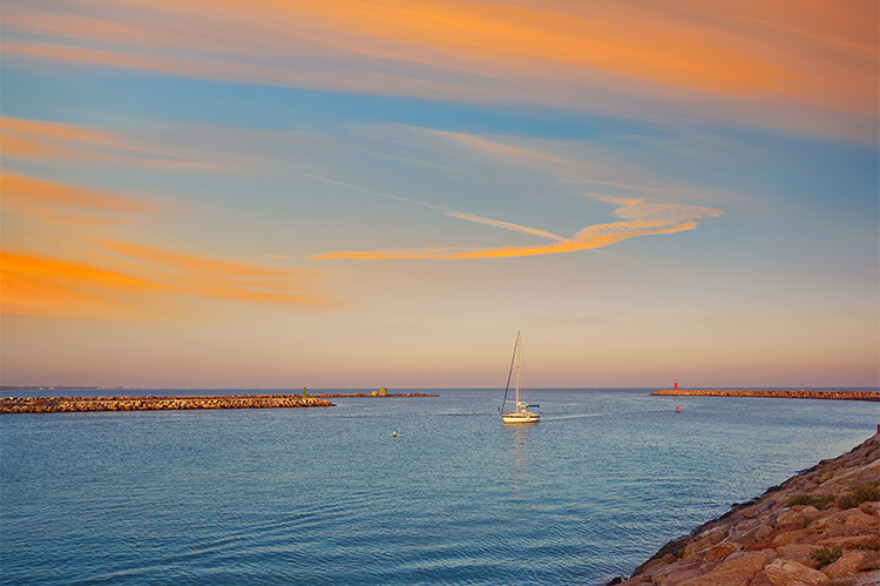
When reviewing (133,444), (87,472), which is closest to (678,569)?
(87,472)

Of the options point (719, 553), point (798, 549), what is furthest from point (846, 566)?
point (719, 553)

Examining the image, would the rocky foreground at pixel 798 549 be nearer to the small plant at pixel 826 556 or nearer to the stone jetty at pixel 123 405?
the small plant at pixel 826 556

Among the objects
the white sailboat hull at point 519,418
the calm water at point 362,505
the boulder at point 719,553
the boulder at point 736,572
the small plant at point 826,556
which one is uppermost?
the small plant at point 826,556

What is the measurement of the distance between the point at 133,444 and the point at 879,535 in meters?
64.5

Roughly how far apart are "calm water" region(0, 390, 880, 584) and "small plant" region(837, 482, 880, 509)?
25.7 ft

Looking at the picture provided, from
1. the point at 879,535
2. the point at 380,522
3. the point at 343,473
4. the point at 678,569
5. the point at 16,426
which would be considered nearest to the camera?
the point at 879,535

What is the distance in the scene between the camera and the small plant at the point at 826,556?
1241 cm

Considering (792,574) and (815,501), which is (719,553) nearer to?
(792,574)

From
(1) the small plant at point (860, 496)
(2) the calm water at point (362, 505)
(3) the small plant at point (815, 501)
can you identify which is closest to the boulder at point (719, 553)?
(1) the small plant at point (860, 496)

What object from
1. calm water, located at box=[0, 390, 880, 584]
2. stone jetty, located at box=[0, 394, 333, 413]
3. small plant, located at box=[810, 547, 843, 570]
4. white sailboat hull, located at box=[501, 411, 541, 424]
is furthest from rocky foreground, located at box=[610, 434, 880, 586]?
stone jetty, located at box=[0, 394, 333, 413]

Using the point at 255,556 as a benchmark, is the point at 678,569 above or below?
above

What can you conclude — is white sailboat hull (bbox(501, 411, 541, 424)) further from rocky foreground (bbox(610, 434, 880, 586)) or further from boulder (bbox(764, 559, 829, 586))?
boulder (bbox(764, 559, 829, 586))

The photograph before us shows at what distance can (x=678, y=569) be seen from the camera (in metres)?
16.5

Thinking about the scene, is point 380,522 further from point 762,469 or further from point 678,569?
point 762,469
